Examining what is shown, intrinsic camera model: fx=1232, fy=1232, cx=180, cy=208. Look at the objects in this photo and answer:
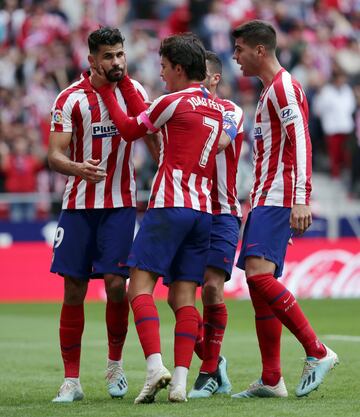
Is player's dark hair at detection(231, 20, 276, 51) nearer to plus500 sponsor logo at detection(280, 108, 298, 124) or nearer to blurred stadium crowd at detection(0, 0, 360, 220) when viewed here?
plus500 sponsor logo at detection(280, 108, 298, 124)

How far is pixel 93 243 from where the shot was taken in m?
8.46

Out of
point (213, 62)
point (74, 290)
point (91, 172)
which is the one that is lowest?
point (74, 290)

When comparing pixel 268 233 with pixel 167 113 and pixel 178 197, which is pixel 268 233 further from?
pixel 167 113

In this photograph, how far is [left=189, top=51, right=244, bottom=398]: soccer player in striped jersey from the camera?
28.3ft

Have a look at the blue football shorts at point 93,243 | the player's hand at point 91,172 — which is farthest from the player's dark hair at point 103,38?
the blue football shorts at point 93,243

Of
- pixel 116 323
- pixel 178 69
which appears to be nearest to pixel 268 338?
pixel 116 323

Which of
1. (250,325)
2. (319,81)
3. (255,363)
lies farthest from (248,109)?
(255,363)

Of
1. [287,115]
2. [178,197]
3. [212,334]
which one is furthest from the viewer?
[212,334]

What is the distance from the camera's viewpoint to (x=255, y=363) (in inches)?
419

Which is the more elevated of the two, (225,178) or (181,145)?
(181,145)

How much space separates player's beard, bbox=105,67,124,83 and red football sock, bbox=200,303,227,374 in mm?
1774

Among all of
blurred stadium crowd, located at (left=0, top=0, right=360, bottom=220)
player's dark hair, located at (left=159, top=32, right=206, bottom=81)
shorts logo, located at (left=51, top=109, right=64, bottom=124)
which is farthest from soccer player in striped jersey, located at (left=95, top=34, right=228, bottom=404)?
blurred stadium crowd, located at (left=0, top=0, right=360, bottom=220)

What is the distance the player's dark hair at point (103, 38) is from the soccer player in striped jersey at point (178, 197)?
0.39m

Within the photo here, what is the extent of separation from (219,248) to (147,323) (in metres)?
1.16
